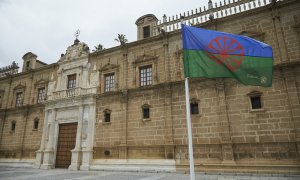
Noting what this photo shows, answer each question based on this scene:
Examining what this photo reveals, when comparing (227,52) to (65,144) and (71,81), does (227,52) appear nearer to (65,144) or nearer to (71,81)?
(65,144)

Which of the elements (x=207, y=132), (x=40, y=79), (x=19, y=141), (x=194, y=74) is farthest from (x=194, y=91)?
(x=19, y=141)

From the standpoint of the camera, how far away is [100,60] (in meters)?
19.3

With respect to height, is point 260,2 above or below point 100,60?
above

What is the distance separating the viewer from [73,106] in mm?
19031

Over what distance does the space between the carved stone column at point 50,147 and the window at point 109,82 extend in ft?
18.9

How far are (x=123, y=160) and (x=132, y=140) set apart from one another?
157cm

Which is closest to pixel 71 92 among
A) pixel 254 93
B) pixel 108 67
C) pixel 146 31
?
pixel 108 67

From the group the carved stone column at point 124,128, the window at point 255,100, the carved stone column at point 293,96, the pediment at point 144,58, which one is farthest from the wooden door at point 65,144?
the carved stone column at point 293,96

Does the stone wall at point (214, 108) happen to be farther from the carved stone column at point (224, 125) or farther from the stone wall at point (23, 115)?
the stone wall at point (23, 115)

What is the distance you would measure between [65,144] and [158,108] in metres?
9.17

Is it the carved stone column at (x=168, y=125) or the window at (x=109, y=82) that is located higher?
the window at (x=109, y=82)

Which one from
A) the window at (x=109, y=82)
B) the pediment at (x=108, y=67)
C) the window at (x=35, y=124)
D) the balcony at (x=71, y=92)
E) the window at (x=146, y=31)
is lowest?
the window at (x=35, y=124)

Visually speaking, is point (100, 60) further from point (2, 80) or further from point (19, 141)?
point (2, 80)

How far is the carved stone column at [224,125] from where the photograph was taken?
12797 mm
